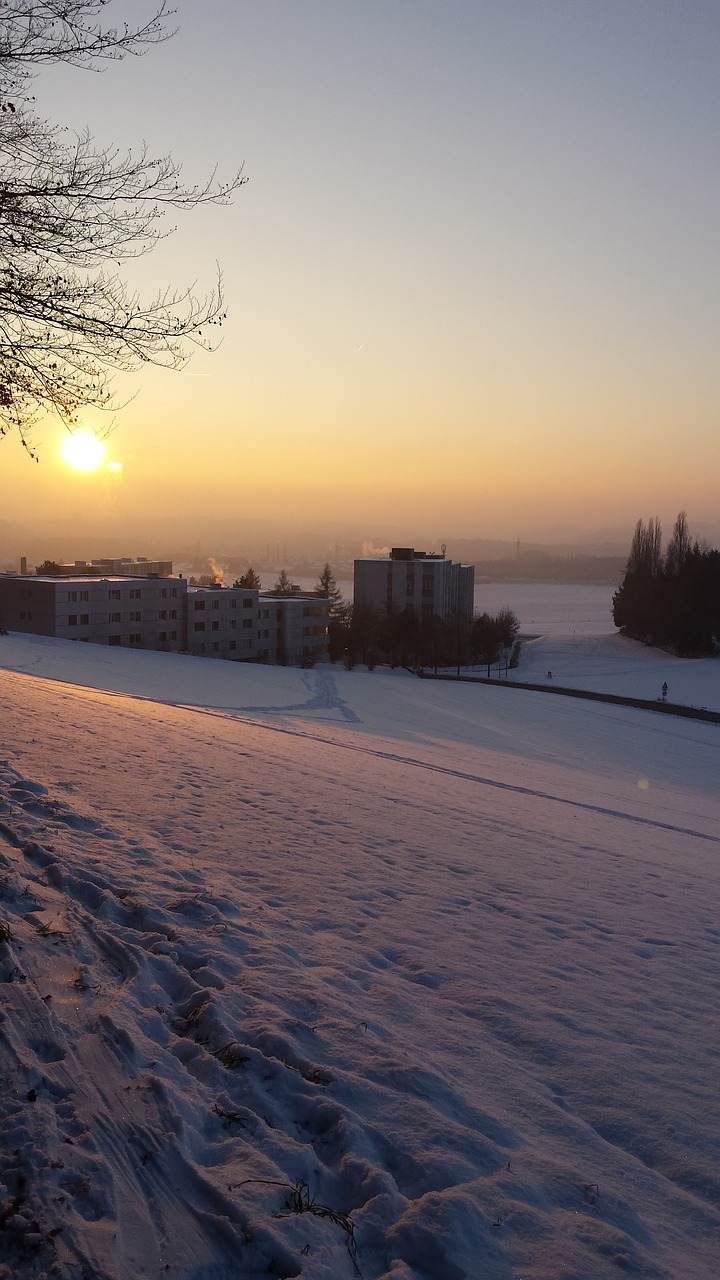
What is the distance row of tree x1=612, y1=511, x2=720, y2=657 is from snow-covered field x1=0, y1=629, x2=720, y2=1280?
6968 centimetres

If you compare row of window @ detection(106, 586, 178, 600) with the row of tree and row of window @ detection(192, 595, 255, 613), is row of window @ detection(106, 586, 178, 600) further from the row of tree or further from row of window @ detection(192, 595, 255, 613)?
the row of tree

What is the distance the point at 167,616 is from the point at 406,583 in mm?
45265

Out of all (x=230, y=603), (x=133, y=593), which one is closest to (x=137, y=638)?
(x=133, y=593)

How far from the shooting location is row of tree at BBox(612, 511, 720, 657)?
76125 mm

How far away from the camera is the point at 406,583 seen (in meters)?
92.4

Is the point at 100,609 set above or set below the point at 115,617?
above

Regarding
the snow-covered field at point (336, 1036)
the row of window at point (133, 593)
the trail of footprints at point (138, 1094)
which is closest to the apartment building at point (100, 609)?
the row of window at point (133, 593)

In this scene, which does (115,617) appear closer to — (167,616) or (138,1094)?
(167,616)

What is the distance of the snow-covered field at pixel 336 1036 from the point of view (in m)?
3.46

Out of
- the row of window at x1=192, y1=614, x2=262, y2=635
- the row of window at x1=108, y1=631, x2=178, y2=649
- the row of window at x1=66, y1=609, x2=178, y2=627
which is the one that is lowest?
the row of window at x1=108, y1=631, x2=178, y2=649

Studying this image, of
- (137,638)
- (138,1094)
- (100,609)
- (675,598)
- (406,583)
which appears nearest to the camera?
(138,1094)

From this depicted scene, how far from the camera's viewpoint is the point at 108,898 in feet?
20.6

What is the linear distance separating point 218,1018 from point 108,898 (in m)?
1.87

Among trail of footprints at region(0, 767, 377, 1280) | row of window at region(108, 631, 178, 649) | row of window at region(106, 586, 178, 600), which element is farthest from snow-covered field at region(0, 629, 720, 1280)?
→ row of window at region(108, 631, 178, 649)
